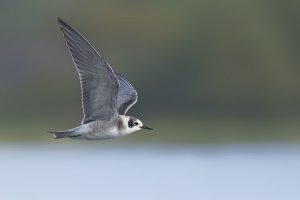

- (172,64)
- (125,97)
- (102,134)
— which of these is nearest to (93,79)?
(102,134)

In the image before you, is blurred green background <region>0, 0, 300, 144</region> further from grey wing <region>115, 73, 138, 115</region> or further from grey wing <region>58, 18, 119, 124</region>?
grey wing <region>58, 18, 119, 124</region>

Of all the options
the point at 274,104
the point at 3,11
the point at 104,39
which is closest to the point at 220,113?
the point at 274,104

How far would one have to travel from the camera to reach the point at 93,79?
12898 mm

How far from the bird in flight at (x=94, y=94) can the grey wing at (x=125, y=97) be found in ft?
2.64

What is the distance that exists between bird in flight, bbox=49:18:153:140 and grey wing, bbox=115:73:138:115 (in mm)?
806

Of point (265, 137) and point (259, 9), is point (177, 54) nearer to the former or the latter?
point (259, 9)

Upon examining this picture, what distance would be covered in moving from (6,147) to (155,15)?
10717 mm

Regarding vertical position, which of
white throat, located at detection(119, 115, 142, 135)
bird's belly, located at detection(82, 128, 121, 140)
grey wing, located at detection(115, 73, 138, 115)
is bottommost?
bird's belly, located at detection(82, 128, 121, 140)

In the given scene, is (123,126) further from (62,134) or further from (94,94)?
(62,134)

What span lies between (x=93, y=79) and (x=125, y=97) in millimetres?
1507

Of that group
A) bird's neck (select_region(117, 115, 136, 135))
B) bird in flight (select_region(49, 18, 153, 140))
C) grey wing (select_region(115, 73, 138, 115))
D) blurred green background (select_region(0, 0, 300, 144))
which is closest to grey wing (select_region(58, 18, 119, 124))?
bird in flight (select_region(49, 18, 153, 140))

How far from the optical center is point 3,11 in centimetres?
3478

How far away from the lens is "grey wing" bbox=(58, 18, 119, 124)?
12.7m

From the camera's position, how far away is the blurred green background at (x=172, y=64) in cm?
2864
